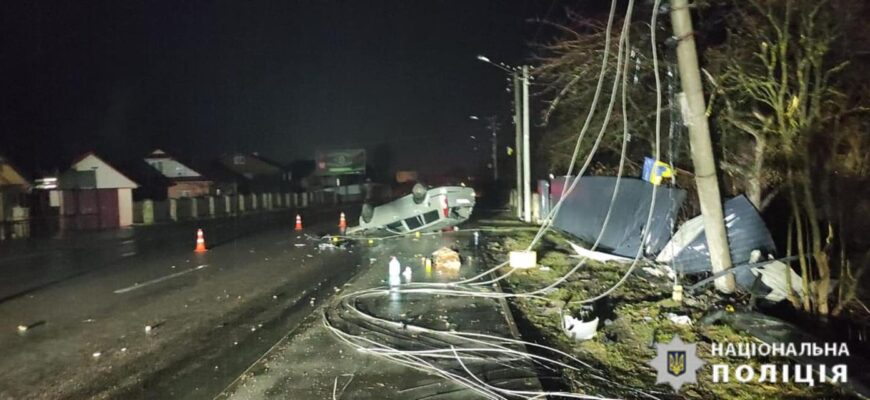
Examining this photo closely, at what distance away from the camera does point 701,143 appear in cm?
797

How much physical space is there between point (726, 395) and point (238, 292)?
26.9 ft

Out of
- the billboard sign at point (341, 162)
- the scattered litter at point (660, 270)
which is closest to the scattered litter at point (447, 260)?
the scattered litter at point (660, 270)

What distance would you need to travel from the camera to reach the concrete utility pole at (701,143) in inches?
308

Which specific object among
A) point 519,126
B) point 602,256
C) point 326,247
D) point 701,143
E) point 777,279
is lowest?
point 326,247

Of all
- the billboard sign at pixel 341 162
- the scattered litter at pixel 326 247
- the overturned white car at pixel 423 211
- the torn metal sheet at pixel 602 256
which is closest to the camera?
the torn metal sheet at pixel 602 256

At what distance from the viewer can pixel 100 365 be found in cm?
639

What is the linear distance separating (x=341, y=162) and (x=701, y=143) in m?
90.5

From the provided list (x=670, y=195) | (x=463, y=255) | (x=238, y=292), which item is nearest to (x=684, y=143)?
(x=670, y=195)

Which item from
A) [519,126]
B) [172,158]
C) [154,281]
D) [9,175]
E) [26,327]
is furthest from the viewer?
[172,158]

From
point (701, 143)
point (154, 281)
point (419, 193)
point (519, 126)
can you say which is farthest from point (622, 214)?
point (519, 126)

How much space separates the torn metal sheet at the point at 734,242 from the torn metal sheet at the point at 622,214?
56 centimetres

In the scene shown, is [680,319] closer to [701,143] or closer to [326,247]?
[701,143]

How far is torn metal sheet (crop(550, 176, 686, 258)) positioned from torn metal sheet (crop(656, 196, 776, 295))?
56 cm

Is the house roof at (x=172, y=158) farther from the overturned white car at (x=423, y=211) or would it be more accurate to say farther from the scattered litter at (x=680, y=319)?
the scattered litter at (x=680, y=319)
